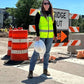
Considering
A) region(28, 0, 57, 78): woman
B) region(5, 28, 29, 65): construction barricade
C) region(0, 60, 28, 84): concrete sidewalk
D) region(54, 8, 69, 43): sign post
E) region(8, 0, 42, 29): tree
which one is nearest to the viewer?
region(0, 60, 28, 84): concrete sidewalk

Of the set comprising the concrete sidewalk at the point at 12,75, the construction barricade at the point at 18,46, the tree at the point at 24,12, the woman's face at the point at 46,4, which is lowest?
the concrete sidewalk at the point at 12,75

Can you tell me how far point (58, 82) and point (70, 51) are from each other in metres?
4.71

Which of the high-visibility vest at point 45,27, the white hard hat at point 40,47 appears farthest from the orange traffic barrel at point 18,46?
the white hard hat at point 40,47

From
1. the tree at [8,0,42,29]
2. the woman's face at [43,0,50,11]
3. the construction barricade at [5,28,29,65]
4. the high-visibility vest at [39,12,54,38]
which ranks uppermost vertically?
the tree at [8,0,42,29]

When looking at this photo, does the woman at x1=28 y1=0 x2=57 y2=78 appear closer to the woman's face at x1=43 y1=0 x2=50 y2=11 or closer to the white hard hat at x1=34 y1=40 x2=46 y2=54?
the woman's face at x1=43 y1=0 x2=50 y2=11

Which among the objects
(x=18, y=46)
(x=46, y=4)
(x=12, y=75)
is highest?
(x=46, y=4)

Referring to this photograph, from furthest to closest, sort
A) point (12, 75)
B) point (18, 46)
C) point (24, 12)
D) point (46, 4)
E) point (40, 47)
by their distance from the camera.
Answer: point (24, 12) → point (18, 46) → point (12, 75) → point (46, 4) → point (40, 47)

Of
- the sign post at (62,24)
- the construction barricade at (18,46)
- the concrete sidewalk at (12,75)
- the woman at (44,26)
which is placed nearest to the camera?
the concrete sidewalk at (12,75)

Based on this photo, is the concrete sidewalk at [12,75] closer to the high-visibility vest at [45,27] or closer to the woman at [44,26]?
the woman at [44,26]

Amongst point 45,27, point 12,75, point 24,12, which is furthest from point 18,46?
point 24,12

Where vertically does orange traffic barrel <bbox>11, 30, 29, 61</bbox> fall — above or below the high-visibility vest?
below

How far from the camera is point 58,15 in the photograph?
815 cm

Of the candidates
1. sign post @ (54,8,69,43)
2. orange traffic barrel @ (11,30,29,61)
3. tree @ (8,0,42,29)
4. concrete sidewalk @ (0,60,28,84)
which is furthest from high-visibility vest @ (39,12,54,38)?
tree @ (8,0,42,29)

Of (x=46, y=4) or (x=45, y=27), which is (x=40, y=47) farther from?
(x=46, y=4)
